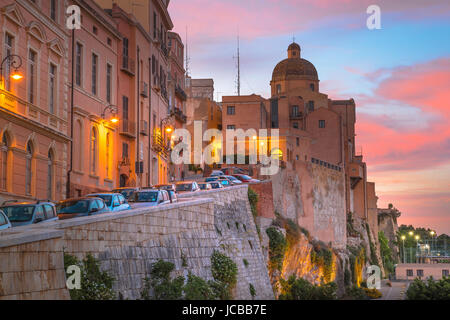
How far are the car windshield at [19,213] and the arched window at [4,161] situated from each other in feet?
28.4

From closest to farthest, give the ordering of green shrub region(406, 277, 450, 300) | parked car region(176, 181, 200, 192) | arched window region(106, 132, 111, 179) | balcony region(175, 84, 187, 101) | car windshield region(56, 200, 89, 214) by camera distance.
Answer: car windshield region(56, 200, 89, 214), parked car region(176, 181, 200, 192), arched window region(106, 132, 111, 179), green shrub region(406, 277, 450, 300), balcony region(175, 84, 187, 101)

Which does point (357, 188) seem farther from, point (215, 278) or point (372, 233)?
point (215, 278)

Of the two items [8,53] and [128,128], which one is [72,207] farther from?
[128,128]

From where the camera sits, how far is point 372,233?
4636 inches

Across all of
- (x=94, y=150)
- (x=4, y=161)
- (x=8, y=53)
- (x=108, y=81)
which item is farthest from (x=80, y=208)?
(x=108, y=81)

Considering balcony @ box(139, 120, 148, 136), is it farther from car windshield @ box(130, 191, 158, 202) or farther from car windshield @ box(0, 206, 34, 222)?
car windshield @ box(0, 206, 34, 222)

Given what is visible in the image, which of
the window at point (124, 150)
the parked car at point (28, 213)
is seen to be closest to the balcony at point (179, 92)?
the window at point (124, 150)

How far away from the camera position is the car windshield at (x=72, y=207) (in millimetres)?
27938

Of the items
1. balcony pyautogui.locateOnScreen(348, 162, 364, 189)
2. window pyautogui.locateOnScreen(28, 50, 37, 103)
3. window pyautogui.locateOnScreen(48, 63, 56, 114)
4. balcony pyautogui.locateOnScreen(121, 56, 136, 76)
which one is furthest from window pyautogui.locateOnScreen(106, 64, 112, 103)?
balcony pyautogui.locateOnScreen(348, 162, 364, 189)

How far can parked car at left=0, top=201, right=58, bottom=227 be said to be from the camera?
23.9 meters

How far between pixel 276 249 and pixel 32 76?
951 inches

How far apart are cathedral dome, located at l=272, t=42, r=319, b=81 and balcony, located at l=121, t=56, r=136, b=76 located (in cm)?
7245

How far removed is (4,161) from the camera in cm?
3325

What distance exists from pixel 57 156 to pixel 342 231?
59.2 metres
